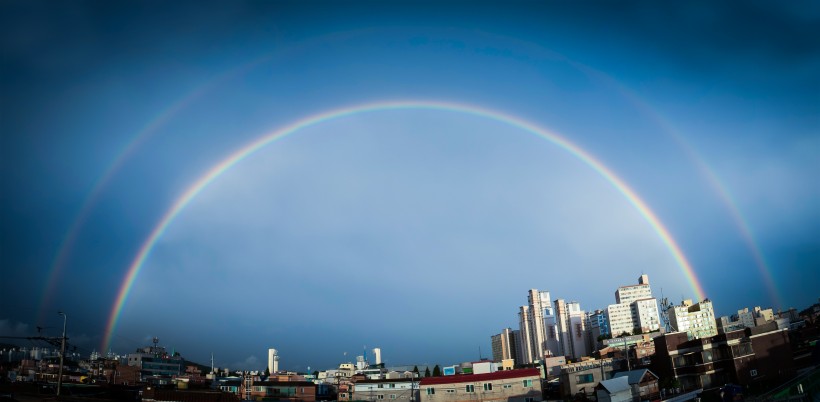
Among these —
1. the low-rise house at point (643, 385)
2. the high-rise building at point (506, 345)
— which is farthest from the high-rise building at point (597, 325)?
the low-rise house at point (643, 385)

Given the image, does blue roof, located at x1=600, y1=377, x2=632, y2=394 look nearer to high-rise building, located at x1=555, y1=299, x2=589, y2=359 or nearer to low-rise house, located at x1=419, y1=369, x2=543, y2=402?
low-rise house, located at x1=419, y1=369, x2=543, y2=402

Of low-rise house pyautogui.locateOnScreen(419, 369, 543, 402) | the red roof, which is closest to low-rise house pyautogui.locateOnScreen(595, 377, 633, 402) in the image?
low-rise house pyautogui.locateOnScreen(419, 369, 543, 402)

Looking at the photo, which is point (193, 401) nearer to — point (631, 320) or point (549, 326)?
point (549, 326)

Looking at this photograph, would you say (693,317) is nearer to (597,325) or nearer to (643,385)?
(597,325)

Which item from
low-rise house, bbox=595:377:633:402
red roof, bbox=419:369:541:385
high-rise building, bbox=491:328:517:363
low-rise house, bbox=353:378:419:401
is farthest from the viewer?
high-rise building, bbox=491:328:517:363

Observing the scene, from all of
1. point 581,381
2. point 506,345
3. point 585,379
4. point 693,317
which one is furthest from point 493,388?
point 506,345

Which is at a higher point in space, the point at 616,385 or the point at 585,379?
the point at 616,385

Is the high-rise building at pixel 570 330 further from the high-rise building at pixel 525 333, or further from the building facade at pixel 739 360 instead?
the building facade at pixel 739 360
